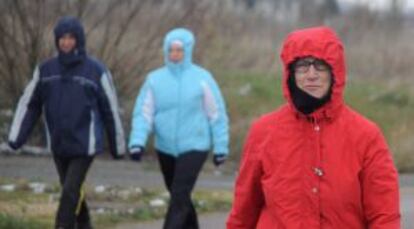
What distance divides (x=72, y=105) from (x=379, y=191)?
439 cm

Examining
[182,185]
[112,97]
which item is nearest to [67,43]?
[112,97]

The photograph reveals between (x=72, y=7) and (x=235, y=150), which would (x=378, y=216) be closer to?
(x=72, y=7)

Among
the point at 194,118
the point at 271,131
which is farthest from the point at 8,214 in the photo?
the point at 271,131

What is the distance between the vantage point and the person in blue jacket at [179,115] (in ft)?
31.4

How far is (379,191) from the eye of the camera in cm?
501

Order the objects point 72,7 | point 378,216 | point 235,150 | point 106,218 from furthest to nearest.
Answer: point 235,150 < point 72,7 < point 106,218 < point 378,216

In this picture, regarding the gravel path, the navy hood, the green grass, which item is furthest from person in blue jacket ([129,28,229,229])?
the gravel path

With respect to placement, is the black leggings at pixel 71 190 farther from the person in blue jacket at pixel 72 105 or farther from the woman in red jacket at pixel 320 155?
the woman in red jacket at pixel 320 155

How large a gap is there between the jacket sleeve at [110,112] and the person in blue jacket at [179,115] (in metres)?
0.31

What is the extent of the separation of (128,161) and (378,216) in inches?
491

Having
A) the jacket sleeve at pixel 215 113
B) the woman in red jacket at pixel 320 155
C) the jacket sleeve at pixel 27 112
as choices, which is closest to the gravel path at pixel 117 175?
the jacket sleeve at pixel 215 113

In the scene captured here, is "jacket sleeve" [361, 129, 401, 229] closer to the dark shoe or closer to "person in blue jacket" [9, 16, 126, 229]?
"person in blue jacket" [9, 16, 126, 229]

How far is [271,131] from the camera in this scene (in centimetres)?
518

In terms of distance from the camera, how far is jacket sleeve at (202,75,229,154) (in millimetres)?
9648
